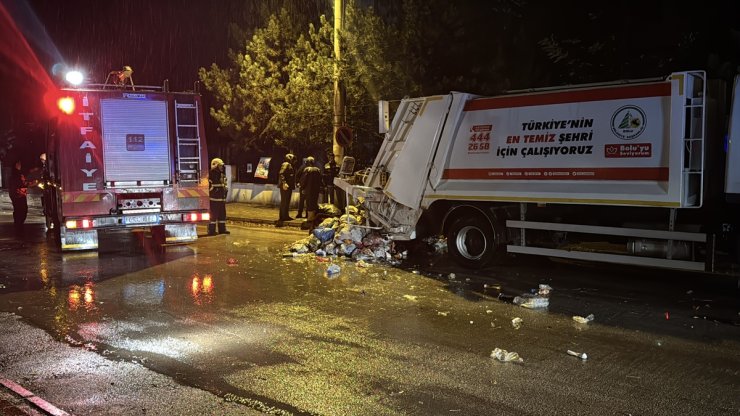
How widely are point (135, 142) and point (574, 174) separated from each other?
25.4 ft

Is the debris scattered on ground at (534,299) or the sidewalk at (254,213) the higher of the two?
the sidewalk at (254,213)

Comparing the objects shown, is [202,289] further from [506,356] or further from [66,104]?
[66,104]

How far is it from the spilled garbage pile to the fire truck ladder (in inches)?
93.9

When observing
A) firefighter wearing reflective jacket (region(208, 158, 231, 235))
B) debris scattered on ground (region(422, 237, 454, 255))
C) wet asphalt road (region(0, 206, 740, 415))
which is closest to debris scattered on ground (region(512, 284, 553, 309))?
wet asphalt road (region(0, 206, 740, 415))

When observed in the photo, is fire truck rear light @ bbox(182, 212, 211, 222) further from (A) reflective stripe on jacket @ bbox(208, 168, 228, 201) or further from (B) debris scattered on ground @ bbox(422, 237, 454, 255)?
(B) debris scattered on ground @ bbox(422, 237, 454, 255)

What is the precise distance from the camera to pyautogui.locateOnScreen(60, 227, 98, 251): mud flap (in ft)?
37.3

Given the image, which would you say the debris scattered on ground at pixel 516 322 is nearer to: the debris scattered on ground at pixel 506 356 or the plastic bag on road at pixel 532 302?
the plastic bag on road at pixel 532 302

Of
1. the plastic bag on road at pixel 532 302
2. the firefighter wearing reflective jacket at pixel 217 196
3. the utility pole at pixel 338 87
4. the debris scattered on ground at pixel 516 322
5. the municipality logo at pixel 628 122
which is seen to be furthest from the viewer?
the utility pole at pixel 338 87

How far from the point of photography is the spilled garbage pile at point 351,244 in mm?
10856

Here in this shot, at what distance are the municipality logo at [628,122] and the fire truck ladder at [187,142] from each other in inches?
297

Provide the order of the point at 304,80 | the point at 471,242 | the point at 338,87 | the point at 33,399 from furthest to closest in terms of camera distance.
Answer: the point at 304,80 < the point at 338,87 < the point at 471,242 < the point at 33,399

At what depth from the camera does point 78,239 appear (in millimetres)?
11531

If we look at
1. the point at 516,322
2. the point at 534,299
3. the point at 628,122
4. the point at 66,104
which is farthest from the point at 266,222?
the point at 516,322

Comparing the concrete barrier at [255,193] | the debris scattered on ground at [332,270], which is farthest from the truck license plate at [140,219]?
the concrete barrier at [255,193]
